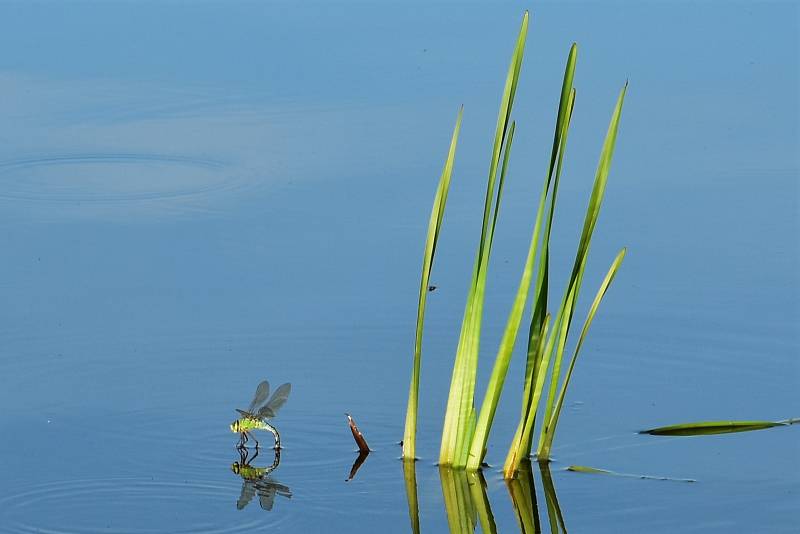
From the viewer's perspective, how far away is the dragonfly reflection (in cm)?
319

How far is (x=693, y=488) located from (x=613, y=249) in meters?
1.84

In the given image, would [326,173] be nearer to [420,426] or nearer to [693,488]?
[420,426]

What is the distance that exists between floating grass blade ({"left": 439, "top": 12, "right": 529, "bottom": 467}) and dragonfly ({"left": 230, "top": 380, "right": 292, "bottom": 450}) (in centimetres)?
45

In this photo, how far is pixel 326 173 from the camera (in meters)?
5.84

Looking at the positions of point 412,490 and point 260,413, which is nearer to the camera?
point 412,490

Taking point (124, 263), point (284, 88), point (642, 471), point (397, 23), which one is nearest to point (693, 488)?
point (642, 471)

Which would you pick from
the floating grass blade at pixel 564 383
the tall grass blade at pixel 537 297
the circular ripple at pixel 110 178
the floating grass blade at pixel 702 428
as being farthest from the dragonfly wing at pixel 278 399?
the circular ripple at pixel 110 178

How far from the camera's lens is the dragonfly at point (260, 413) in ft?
11.2

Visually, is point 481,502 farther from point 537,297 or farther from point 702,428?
point 702,428

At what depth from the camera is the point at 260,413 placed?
11.4 ft

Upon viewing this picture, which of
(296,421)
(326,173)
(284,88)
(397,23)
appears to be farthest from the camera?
(397,23)

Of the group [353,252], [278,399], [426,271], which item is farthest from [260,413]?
[353,252]

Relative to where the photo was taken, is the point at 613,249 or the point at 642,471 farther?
the point at 613,249

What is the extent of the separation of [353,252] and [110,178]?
1.30 metres
